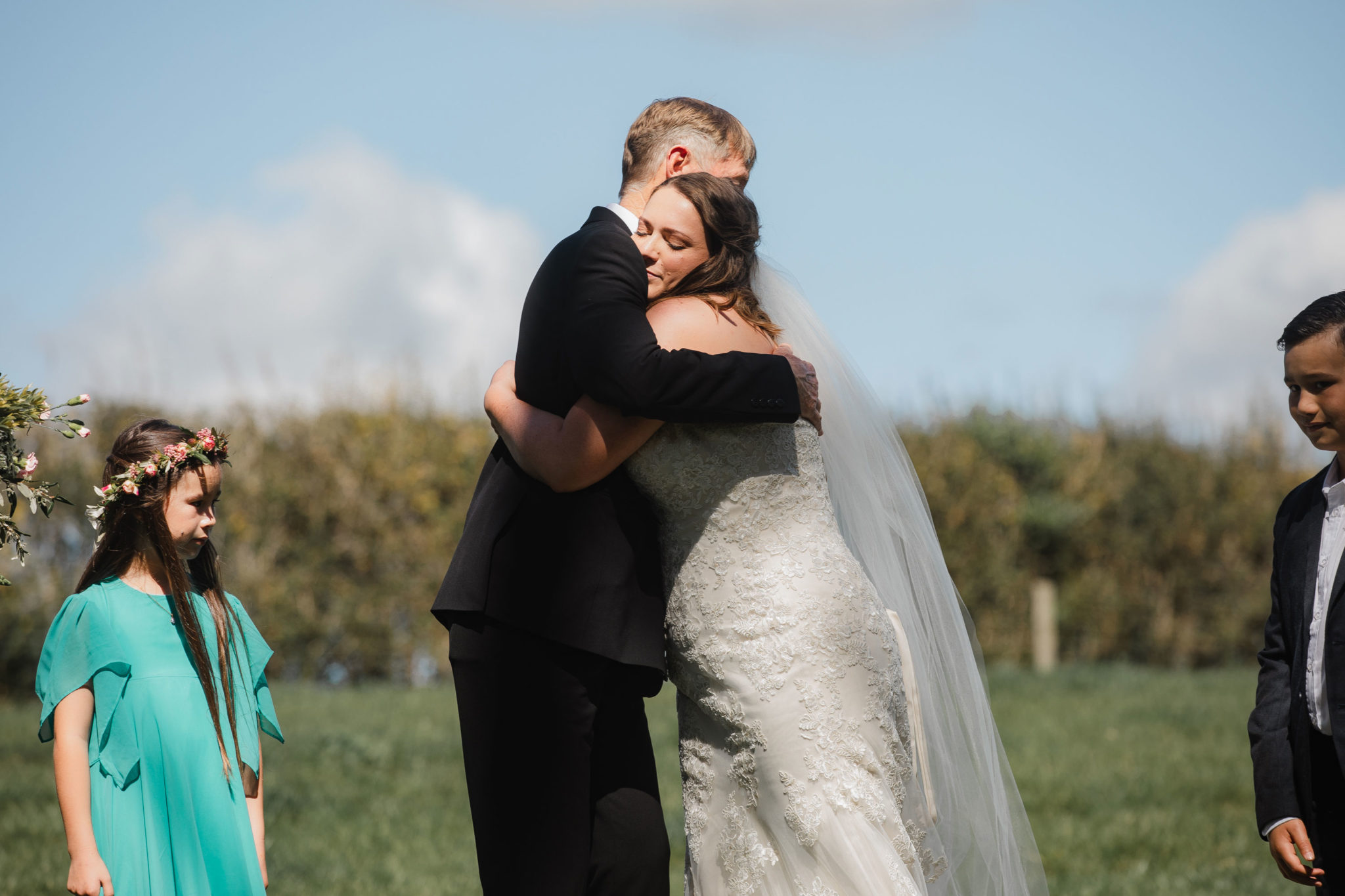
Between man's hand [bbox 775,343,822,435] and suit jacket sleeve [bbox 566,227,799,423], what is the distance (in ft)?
0.23

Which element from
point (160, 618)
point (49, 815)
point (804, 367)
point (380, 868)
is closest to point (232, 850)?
point (160, 618)

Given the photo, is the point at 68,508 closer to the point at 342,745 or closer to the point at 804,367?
the point at 342,745

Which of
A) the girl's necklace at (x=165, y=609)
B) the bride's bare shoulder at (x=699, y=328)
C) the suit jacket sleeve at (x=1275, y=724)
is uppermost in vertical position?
the bride's bare shoulder at (x=699, y=328)

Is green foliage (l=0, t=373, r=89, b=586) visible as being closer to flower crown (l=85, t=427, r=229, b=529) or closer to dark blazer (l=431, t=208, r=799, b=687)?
flower crown (l=85, t=427, r=229, b=529)

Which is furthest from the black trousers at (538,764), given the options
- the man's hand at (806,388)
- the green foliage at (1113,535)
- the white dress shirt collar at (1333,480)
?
the green foliage at (1113,535)

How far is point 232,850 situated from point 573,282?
155 centimetres

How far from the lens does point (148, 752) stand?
269 centimetres

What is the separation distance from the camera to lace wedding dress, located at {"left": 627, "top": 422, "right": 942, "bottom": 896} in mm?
2525

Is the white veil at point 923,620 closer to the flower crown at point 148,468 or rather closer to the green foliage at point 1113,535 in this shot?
the flower crown at point 148,468

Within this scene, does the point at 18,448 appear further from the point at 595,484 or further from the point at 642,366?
the point at 642,366

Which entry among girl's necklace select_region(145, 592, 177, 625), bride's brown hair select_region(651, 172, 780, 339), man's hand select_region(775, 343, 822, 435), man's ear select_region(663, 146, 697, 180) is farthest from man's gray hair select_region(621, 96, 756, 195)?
girl's necklace select_region(145, 592, 177, 625)

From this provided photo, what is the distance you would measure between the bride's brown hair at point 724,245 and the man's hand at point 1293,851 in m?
1.63

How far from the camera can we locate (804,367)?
2652mm

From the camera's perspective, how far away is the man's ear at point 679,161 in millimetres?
2830
